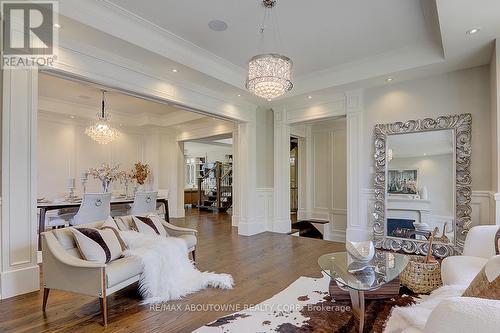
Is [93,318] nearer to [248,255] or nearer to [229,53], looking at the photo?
[248,255]

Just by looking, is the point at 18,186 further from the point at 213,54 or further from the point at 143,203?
the point at 213,54

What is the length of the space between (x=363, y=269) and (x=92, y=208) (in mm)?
4391

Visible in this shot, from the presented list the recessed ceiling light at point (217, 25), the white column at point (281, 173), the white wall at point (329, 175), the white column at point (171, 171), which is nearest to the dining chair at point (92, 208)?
the recessed ceiling light at point (217, 25)

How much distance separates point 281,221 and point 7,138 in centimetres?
514

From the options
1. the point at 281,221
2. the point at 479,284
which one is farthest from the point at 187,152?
the point at 479,284

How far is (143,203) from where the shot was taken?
5.71 m

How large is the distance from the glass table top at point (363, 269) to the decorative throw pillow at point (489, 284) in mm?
789

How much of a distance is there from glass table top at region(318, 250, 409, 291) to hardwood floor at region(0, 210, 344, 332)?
828 millimetres

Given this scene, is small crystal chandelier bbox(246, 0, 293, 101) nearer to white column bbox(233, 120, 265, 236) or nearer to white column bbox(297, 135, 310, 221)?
white column bbox(233, 120, 265, 236)

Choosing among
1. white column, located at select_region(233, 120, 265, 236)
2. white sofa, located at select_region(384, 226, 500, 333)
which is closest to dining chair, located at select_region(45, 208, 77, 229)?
white column, located at select_region(233, 120, 265, 236)

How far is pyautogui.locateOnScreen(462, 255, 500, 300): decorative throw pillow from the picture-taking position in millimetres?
1161

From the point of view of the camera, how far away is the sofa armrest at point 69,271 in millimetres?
2344

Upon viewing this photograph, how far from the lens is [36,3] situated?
2785 millimetres

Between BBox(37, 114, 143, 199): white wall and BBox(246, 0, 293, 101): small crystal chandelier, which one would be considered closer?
BBox(246, 0, 293, 101): small crystal chandelier
